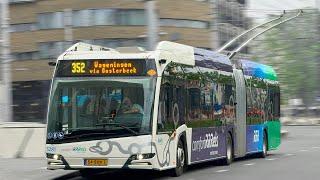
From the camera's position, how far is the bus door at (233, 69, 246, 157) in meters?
21.0

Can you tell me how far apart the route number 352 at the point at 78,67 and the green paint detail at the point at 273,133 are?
35.7 feet

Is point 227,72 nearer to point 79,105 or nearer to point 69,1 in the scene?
point 79,105

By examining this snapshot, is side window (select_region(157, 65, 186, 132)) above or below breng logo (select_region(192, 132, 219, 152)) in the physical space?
above

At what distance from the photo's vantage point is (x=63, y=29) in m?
63.7

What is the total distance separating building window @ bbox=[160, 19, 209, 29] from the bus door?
43.2 meters

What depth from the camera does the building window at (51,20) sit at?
64.8 m

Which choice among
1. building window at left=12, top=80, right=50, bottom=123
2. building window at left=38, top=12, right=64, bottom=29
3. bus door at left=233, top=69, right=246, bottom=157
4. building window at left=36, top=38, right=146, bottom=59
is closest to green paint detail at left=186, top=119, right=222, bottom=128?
bus door at left=233, top=69, right=246, bottom=157

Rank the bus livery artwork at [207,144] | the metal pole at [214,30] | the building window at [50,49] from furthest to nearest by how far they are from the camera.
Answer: the building window at [50,49] < the metal pole at [214,30] < the bus livery artwork at [207,144]

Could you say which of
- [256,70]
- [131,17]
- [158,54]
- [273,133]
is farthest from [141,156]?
[131,17]

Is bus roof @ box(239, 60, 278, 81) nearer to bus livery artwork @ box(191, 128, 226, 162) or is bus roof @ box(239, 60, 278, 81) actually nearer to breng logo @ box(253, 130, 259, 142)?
breng logo @ box(253, 130, 259, 142)

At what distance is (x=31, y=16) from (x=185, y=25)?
13.9 meters

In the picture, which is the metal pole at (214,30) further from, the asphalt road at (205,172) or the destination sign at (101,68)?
the destination sign at (101,68)

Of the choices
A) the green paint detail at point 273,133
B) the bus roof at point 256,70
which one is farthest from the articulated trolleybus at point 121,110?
the green paint detail at point 273,133

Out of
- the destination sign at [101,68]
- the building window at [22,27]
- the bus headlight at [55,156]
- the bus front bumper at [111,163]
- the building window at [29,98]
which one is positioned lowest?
the building window at [29,98]
